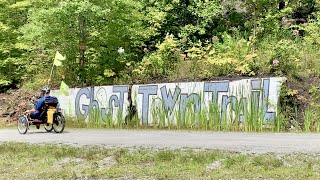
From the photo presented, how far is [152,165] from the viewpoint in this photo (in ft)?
25.6

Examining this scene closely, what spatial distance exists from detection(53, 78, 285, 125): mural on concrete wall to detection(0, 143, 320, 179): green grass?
635 cm

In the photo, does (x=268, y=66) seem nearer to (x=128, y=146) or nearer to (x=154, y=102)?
(x=154, y=102)

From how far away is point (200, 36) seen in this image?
24.0 metres

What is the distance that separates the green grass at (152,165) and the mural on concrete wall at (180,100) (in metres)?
6.35

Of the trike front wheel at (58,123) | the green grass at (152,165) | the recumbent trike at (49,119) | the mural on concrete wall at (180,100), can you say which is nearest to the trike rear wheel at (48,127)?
the recumbent trike at (49,119)

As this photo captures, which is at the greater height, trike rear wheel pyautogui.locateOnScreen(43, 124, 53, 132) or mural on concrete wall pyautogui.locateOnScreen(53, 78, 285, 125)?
mural on concrete wall pyautogui.locateOnScreen(53, 78, 285, 125)

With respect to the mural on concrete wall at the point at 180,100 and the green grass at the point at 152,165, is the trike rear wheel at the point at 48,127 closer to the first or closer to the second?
the mural on concrete wall at the point at 180,100

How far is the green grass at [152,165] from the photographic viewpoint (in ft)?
22.3

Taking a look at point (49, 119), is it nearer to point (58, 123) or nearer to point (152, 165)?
point (58, 123)

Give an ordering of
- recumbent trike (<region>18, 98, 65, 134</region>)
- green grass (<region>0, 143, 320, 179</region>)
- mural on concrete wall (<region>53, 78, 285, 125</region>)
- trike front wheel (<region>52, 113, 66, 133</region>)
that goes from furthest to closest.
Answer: mural on concrete wall (<region>53, 78, 285, 125</region>)
trike front wheel (<region>52, 113, 66, 133</region>)
recumbent trike (<region>18, 98, 65, 134</region>)
green grass (<region>0, 143, 320, 179</region>)

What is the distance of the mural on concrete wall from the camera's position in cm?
1484

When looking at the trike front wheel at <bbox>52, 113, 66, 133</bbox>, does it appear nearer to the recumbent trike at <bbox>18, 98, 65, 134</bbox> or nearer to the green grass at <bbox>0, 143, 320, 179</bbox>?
the recumbent trike at <bbox>18, 98, 65, 134</bbox>

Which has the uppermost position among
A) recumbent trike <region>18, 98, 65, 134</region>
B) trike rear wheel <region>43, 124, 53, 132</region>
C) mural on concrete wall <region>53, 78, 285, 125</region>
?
mural on concrete wall <region>53, 78, 285, 125</region>

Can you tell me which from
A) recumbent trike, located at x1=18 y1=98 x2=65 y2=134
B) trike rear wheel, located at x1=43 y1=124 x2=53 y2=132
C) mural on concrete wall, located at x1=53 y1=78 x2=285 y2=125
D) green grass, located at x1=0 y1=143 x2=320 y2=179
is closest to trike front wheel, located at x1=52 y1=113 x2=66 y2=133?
recumbent trike, located at x1=18 y1=98 x2=65 y2=134
